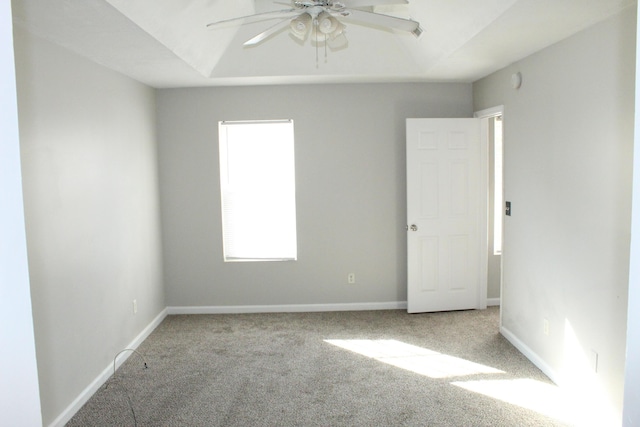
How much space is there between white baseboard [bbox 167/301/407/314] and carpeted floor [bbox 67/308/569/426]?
28 centimetres

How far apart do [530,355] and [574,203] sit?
1.39 meters

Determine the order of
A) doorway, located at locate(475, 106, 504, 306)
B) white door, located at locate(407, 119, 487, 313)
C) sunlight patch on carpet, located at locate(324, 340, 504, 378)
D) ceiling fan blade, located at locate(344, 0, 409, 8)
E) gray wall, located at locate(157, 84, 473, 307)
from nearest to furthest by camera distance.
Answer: ceiling fan blade, located at locate(344, 0, 409, 8) → sunlight patch on carpet, located at locate(324, 340, 504, 378) → white door, located at locate(407, 119, 487, 313) → gray wall, located at locate(157, 84, 473, 307) → doorway, located at locate(475, 106, 504, 306)

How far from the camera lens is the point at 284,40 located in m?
4.37

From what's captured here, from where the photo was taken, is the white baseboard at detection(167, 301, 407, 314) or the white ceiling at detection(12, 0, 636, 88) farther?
the white baseboard at detection(167, 301, 407, 314)

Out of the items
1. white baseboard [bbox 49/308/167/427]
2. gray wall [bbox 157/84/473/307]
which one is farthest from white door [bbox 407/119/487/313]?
white baseboard [bbox 49/308/167/427]

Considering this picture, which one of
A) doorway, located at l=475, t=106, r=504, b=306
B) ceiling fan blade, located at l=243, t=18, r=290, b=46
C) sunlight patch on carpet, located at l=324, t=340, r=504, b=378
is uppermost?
ceiling fan blade, located at l=243, t=18, r=290, b=46

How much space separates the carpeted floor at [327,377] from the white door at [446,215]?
294 mm

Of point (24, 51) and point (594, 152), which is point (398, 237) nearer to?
point (594, 152)

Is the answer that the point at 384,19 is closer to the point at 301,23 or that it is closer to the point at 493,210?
the point at 301,23

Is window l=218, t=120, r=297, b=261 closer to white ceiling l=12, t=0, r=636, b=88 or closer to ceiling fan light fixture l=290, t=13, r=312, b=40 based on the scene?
white ceiling l=12, t=0, r=636, b=88

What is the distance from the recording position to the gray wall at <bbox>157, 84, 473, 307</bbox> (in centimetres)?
508

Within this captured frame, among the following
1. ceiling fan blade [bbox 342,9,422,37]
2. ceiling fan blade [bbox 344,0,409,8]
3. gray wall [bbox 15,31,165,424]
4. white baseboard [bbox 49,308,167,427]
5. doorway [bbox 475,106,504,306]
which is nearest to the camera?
ceiling fan blade [bbox 344,0,409,8]

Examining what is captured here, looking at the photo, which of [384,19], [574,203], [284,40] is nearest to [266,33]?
[384,19]

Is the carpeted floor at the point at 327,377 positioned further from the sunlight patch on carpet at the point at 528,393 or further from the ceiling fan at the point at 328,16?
the ceiling fan at the point at 328,16
